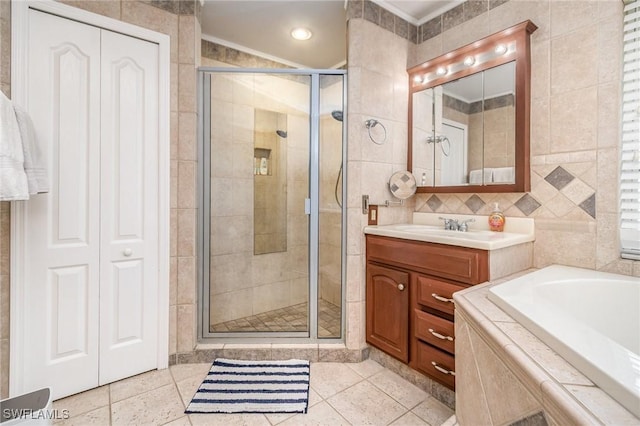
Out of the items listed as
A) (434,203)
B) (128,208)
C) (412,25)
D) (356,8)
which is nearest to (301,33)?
(356,8)

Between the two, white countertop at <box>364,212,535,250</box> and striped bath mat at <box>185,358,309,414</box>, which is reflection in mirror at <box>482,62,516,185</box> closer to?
white countertop at <box>364,212,535,250</box>

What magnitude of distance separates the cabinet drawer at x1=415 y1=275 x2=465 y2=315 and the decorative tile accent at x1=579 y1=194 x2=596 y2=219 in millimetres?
811

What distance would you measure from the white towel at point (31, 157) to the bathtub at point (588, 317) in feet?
6.88

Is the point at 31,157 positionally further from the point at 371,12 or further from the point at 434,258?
the point at 371,12

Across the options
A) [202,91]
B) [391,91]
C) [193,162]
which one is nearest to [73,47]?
[202,91]

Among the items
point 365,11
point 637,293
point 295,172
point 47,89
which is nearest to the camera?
point 637,293

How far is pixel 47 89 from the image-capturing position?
4.87 feet

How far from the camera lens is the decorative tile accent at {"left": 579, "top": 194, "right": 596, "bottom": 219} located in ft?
4.87

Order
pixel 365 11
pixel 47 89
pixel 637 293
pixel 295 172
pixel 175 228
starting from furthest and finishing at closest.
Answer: pixel 295 172, pixel 365 11, pixel 175 228, pixel 47 89, pixel 637 293

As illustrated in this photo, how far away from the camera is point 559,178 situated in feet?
5.26

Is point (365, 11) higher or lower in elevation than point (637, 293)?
higher

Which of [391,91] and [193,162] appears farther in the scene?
[391,91]

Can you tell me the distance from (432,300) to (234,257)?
4.66ft

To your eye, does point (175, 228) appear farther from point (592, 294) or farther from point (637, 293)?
point (637, 293)
